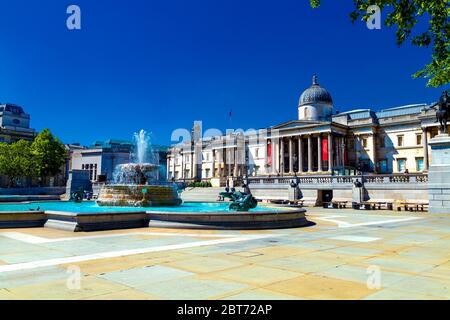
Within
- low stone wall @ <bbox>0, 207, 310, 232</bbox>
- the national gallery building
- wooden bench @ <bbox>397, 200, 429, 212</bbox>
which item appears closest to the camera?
low stone wall @ <bbox>0, 207, 310, 232</bbox>

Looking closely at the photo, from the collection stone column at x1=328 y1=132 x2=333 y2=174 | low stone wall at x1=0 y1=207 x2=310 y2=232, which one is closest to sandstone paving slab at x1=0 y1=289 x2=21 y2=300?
low stone wall at x1=0 y1=207 x2=310 y2=232

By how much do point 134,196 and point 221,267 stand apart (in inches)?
641

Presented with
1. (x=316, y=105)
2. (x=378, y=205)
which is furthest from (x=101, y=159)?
(x=378, y=205)

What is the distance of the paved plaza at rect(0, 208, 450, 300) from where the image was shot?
575cm

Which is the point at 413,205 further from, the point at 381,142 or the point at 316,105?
the point at 316,105

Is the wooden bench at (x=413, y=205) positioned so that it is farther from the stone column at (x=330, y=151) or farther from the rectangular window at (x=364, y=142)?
the rectangular window at (x=364, y=142)

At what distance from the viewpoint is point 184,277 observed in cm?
673

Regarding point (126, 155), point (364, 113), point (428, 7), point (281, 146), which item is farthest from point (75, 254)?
point (126, 155)

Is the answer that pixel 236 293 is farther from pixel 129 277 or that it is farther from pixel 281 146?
pixel 281 146

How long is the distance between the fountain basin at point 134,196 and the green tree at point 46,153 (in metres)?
52.3

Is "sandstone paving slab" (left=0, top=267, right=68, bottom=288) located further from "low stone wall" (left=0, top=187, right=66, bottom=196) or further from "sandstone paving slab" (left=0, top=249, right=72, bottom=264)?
"low stone wall" (left=0, top=187, right=66, bottom=196)

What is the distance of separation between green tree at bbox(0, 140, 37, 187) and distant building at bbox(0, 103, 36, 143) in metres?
24.8

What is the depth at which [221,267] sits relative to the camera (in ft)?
25.1

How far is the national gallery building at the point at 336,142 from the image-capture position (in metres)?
70.8
